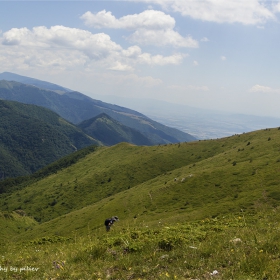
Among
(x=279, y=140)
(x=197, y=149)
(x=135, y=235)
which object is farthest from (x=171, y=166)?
(x=135, y=235)

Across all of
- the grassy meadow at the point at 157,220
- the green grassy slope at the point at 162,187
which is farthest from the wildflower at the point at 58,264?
the green grassy slope at the point at 162,187

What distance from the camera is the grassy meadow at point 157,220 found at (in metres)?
9.57

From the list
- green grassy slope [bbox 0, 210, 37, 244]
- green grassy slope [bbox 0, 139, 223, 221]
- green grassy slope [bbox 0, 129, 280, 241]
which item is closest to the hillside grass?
green grassy slope [bbox 0, 129, 280, 241]

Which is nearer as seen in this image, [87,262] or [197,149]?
[87,262]

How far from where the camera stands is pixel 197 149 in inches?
4311

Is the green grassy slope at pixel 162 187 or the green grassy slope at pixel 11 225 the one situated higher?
the green grassy slope at pixel 162 187

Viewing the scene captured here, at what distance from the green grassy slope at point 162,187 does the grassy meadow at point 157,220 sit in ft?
0.86

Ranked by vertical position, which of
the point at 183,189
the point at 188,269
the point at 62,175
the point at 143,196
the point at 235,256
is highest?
the point at 235,256

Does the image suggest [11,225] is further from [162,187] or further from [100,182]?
[162,187]

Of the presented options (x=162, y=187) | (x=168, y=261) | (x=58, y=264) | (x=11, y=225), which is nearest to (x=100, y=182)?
(x=11, y=225)

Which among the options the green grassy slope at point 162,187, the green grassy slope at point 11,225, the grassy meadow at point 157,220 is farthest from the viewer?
the green grassy slope at point 11,225

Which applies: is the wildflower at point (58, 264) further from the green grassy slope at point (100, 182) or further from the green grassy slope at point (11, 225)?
the green grassy slope at point (100, 182)

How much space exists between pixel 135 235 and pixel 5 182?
21320 cm

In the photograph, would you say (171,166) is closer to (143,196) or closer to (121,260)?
(143,196)
